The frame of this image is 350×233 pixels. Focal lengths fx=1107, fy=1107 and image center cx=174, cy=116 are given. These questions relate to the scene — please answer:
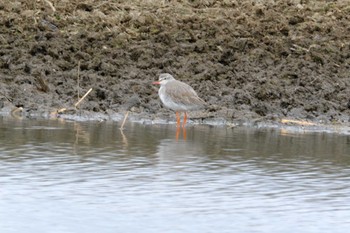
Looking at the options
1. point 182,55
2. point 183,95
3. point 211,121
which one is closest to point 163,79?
point 183,95

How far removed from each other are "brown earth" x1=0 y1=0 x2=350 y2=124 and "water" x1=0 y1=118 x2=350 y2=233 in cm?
150

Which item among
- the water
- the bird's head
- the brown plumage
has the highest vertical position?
the bird's head

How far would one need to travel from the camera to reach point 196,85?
58.0 ft

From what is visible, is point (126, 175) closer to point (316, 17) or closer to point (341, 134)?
point (341, 134)

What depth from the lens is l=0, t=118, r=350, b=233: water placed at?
9023 mm

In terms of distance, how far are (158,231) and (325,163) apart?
14.0 ft

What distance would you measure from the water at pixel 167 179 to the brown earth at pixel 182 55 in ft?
4.92

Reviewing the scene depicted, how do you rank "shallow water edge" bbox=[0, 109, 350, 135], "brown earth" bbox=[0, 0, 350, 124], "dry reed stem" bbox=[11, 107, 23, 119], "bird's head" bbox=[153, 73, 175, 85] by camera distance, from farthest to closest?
Answer: "brown earth" bbox=[0, 0, 350, 124] < "bird's head" bbox=[153, 73, 175, 85] < "dry reed stem" bbox=[11, 107, 23, 119] < "shallow water edge" bbox=[0, 109, 350, 135]

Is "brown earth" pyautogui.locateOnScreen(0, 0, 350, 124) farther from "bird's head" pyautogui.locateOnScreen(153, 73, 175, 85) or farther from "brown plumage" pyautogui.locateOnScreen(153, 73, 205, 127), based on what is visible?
"bird's head" pyautogui.locateOnScreen(153, 73, 175, 85)

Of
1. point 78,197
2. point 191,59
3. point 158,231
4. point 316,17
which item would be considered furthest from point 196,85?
point 158,231

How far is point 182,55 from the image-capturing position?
19047mm

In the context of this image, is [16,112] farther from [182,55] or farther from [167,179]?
[167,179]

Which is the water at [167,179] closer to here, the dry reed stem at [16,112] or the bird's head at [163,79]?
the dry reed stem at [16,112]

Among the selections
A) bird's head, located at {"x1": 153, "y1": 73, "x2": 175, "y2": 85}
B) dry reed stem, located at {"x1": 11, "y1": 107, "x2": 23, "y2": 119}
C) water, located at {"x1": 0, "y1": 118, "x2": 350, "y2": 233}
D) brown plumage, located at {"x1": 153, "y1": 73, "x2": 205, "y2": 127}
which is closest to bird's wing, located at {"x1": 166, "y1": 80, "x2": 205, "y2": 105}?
brown plumage, located at {"x1": 153, "y1": 73, "x2": 205, "y2": 127}
